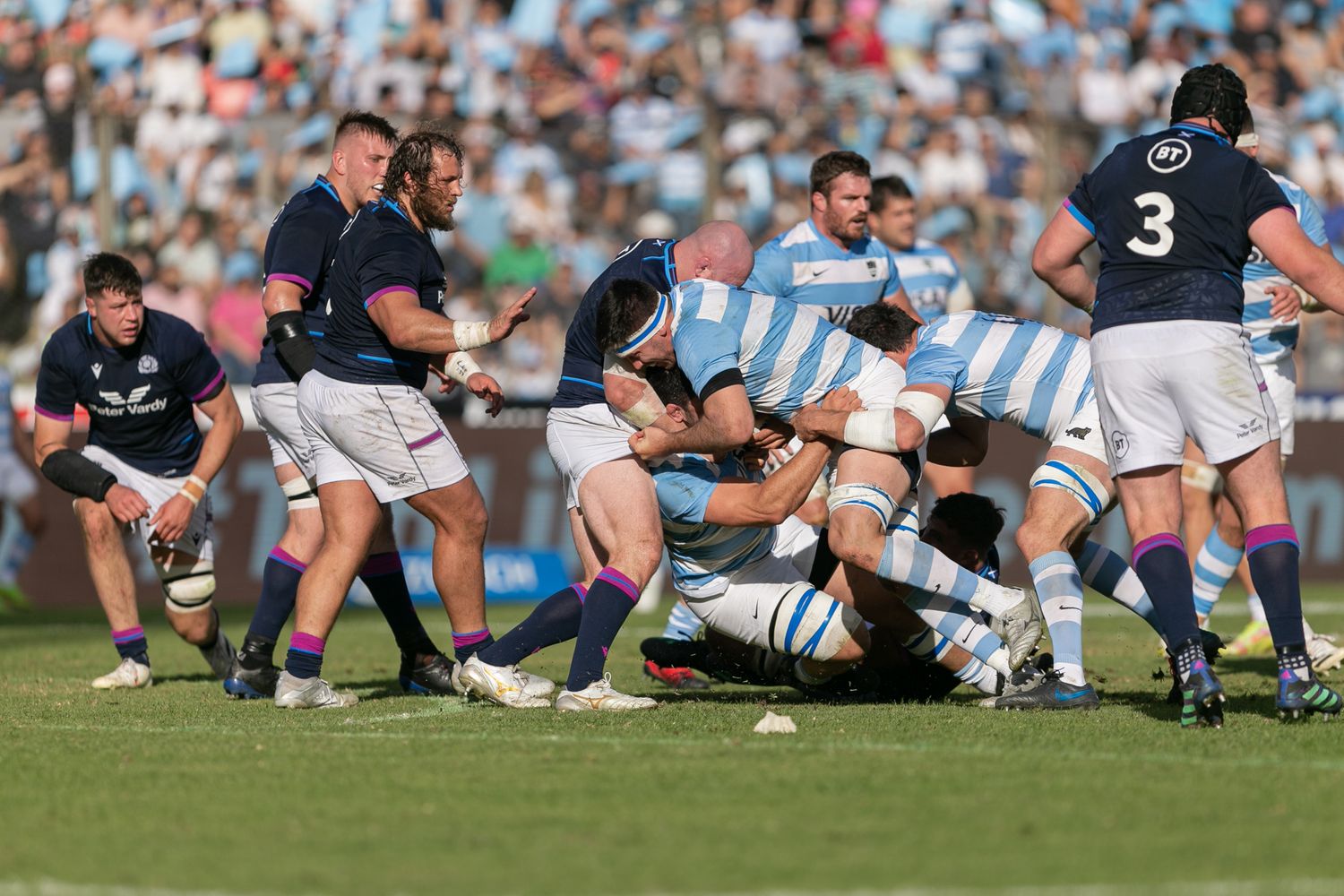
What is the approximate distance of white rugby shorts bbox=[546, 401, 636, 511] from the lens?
724 centimetres

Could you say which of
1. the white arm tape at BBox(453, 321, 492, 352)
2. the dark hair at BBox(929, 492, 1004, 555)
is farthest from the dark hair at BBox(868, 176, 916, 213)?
the white arm tape at BBox(453, 321, 492, 352)

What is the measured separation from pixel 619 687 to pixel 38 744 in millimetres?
2938

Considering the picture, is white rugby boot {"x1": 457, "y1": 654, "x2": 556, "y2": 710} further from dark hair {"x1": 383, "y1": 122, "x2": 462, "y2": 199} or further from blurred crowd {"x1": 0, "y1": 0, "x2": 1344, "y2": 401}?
blurred crowd {"x1": 0, "y1": 0, "x2": 1344, "y2": 401}

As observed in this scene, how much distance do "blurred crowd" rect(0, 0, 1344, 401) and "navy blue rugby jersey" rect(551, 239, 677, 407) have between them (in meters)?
7.60

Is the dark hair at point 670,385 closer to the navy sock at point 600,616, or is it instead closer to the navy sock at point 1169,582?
the navy sock at point 600,616

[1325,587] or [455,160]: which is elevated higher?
[455,160]

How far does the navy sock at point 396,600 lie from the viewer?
841cm

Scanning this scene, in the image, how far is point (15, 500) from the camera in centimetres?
1355

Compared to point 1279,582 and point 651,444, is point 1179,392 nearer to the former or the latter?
point 1279,582

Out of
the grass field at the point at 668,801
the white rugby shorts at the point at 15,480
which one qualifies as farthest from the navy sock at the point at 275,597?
the white rugby shorts at the point at 15,480

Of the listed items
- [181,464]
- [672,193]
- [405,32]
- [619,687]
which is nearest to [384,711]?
[619,687]

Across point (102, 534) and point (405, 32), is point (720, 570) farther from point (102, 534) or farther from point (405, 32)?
point (405, 32)

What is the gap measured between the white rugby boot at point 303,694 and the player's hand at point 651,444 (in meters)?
1.80

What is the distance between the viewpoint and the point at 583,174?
15633mm
